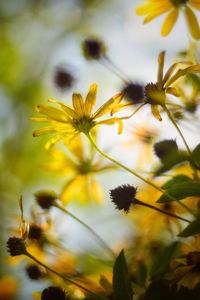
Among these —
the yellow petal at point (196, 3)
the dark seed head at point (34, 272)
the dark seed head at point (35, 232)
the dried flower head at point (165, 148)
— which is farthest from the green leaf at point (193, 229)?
the yellow petal at point (196, 3)

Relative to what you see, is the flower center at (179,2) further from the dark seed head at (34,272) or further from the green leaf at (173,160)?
the dark seed head at (34,272)

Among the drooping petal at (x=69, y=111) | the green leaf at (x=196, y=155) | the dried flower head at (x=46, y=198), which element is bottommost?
the dried flower head at (x=46, y=198)

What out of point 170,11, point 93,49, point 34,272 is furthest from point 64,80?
point 34,272

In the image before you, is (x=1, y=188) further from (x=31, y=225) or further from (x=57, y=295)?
(x=57, y=295)

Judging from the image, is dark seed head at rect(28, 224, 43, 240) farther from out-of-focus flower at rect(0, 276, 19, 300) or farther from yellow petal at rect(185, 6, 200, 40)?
yellow petal at rect(185, 6, 200, 40)

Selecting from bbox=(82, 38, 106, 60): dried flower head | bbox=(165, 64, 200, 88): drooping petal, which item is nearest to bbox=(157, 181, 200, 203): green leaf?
bbox=(165, 64, 200, 88): drooping petal
